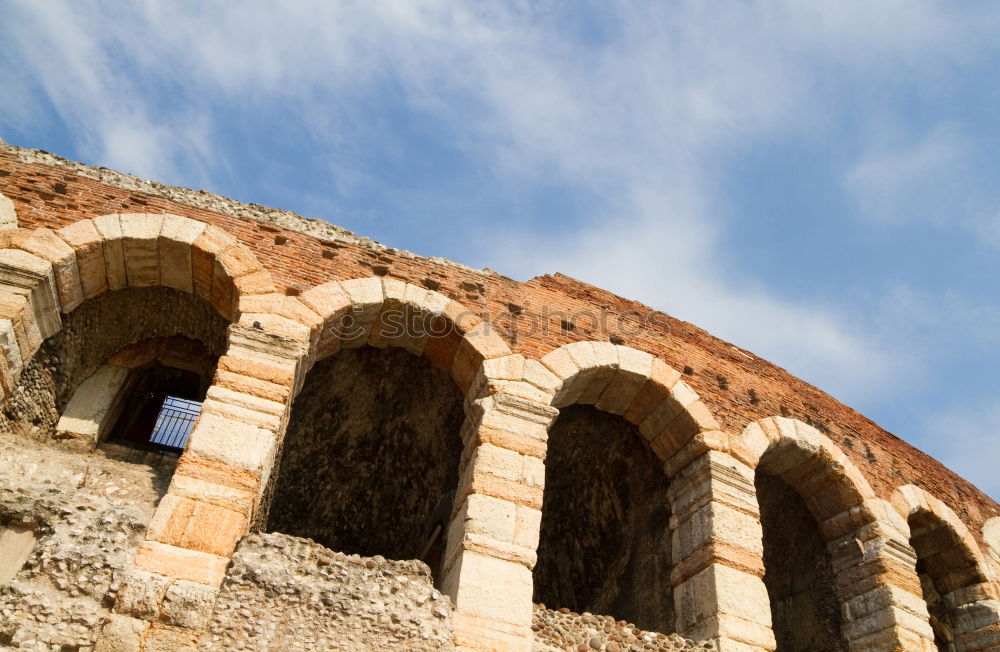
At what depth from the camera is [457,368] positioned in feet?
25.4

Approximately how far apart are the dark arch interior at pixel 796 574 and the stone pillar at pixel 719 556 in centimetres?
167

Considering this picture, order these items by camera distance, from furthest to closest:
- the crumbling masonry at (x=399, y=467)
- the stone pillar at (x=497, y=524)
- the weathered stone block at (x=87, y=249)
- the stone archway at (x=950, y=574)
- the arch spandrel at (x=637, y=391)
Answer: the stone archway at (x=950, y=574)
the arch spandrel at (x=637, y=391)
the weathered stone block at (x=87, y=249)
the stone pillar at (x=497, y=524)
the crumbling masonry at (x=399, y=467)

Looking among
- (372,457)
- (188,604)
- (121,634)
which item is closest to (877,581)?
(372,457)

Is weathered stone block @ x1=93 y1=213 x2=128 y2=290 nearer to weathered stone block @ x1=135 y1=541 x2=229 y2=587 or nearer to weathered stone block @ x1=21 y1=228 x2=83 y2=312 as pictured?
weathered stone block @ x1=21 y1=228 x2=83 y2=312

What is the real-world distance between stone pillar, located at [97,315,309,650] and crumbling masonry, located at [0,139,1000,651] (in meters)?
0.02

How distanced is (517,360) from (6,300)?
4.26m

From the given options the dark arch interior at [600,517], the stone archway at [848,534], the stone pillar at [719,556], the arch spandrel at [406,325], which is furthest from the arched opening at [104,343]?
the stone archway at [848,534]

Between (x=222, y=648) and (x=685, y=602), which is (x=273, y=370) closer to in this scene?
(x=222, y=648)

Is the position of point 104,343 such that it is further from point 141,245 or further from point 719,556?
point 719,556

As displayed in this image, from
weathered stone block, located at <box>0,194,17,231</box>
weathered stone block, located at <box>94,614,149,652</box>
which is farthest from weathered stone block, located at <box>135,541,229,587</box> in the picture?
weathered stone block, located at <box>0,194,17,231</box>

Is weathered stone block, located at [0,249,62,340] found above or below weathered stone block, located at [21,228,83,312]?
below

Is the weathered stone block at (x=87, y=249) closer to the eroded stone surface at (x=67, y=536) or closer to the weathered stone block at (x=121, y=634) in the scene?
the eroded stone surface at (x=67, y=536)

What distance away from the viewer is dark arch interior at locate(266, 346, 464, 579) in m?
8.75

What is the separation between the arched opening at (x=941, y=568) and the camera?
8.88m
